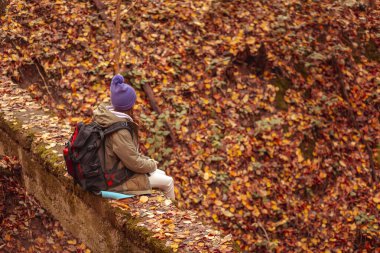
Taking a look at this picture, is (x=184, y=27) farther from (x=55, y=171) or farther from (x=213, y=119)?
(x=55, y=171)

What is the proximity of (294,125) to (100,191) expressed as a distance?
17.7 feet

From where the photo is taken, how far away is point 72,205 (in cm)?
507

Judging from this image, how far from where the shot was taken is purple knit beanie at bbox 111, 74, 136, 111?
441 cm

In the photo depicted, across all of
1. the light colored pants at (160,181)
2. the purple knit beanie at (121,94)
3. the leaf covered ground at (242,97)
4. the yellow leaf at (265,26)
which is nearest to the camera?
the purple knit beanie at (121,94)

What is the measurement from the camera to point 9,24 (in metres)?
8.46

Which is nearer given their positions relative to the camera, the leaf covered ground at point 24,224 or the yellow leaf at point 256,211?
the leaf covered ground at point 24,224

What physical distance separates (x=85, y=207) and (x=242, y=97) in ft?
16.0

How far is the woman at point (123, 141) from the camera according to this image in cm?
436

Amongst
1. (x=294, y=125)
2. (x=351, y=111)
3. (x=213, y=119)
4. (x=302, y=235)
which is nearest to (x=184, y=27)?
(x=213, y=119)

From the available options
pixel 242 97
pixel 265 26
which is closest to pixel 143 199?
pixel 242 97

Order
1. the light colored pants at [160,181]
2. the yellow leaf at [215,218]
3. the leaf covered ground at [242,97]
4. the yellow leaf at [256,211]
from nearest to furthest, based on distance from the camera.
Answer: the light colored pants at [160,181] → the yellow leaf at [215,218] → the yellow leaf at [256,211] → the leaf covered ground at [242,97]

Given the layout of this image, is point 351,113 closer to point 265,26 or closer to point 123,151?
point 265,26

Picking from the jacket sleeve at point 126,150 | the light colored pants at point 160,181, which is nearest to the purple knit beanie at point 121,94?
the jacket sleeve at point 126,150

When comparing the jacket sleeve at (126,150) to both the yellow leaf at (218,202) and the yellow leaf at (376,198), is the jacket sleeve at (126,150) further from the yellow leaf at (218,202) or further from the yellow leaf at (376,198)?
the yellow leaf at (376,198)
